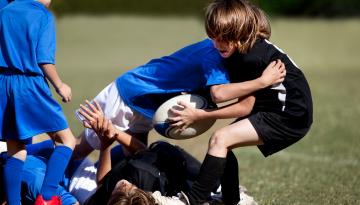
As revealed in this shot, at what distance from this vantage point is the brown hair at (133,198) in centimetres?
449

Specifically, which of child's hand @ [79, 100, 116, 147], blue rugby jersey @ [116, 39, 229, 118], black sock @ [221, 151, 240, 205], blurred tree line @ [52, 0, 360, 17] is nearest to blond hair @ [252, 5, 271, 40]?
blue rugby jersey @ [116, 39, 229, 118]

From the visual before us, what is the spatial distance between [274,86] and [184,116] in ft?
2.18

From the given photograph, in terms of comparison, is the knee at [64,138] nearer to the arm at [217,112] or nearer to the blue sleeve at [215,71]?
the arm at [217,112]

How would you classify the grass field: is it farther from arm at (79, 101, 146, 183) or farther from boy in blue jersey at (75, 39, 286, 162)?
arm at (79, 101, 146, 183)

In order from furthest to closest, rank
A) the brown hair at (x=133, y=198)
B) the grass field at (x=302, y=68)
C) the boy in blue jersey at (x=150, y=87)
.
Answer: the grass field at (x=302, y=68), the boy in blue jersey at (x=150, y=87), the brown hair at (x=133, y=198)

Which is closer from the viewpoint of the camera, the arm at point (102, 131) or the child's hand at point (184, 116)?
the child's hand at point (184, 116)

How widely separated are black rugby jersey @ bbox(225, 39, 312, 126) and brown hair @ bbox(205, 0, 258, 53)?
0.09 metres

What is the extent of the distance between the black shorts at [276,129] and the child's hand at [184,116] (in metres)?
0.38

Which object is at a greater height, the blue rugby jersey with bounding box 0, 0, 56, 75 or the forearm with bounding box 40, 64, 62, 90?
the blue rugby jersey with bounding box 0, 0, 56, 75

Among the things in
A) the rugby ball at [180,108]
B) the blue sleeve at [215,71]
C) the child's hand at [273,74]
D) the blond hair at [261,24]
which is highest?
the blond hair at [261,24]

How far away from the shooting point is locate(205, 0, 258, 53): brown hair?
4938 mm

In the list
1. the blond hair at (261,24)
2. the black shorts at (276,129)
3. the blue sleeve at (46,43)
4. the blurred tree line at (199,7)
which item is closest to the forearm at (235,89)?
the black shorts at (276,129)

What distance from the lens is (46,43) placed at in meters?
5.11

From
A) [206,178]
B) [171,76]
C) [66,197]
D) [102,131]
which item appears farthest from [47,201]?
[171,76]
